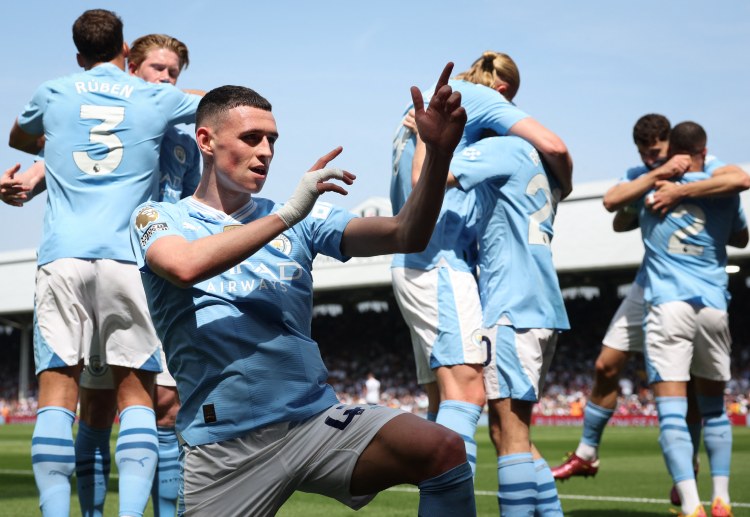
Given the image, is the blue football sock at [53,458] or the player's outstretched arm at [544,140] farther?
the player's outstretched arm at [544,140]

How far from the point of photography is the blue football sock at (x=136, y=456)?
3867mm

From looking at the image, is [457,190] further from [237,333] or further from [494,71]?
[237,333]

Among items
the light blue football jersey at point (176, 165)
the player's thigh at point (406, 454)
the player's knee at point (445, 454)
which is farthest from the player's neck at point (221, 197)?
the light blue football jersey at point (176, 165)

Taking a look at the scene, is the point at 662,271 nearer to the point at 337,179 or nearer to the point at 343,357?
the point at 337,179

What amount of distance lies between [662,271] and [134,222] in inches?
152

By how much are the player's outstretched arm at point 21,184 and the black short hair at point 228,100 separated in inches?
68.1

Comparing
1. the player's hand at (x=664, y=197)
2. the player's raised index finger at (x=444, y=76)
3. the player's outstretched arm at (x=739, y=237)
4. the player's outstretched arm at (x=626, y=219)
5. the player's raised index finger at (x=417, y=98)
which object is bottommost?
the player's outstretched arm at (x=739, y=237)

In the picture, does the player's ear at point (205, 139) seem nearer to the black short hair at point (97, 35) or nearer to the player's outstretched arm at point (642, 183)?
the black short hair at point (97, 35)

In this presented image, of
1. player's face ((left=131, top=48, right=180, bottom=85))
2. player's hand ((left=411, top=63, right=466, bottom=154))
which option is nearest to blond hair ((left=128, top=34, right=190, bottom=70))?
player's face ((left=131, top=48, right=180, bottom=85))

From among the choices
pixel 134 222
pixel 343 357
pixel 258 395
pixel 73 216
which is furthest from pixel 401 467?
pixel 343 357

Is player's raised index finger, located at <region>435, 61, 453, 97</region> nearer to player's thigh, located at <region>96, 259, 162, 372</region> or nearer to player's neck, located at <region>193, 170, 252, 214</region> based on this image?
player's neck, located at <region>193, 170, 252, 214</region>

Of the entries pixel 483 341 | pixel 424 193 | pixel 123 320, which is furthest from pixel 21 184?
pixel 424 193

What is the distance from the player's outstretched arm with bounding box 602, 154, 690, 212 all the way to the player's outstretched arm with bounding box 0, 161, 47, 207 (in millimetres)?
3188

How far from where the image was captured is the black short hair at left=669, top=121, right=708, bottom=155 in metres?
5.88
